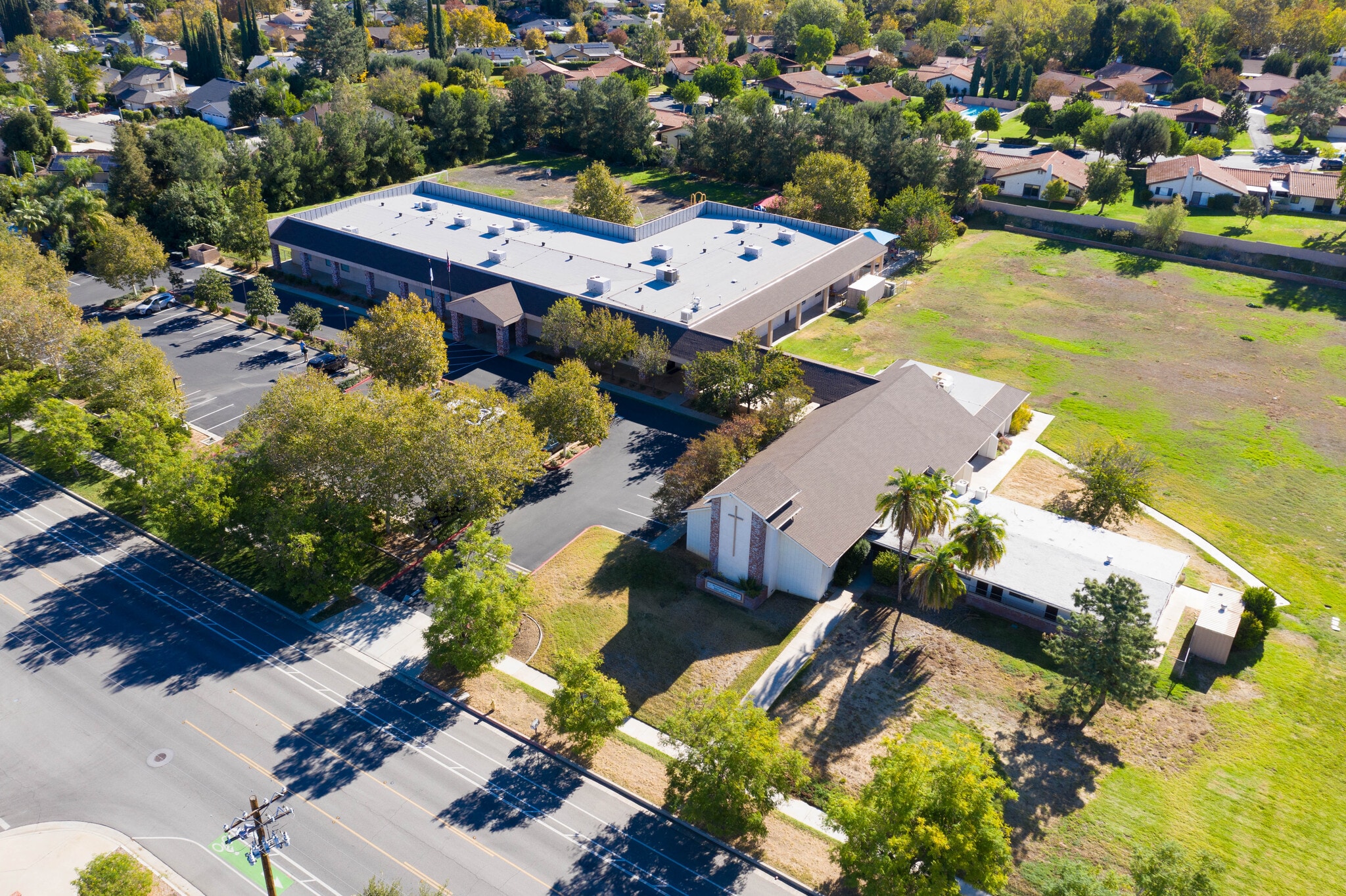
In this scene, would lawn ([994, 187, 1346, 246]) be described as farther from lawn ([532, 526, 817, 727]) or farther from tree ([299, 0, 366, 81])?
tree ([299, 0, 366, 81])

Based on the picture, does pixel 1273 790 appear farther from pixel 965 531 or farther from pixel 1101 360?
pixel 1101 360

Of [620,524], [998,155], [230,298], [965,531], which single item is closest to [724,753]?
[965,531]

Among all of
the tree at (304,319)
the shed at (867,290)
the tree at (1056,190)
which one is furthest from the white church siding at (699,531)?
the tree at (1056,190)

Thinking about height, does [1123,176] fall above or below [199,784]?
above

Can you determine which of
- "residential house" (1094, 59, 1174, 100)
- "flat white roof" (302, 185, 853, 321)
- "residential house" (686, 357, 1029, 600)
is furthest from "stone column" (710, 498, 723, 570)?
"residential house" (1094, 59, 1174, 100)

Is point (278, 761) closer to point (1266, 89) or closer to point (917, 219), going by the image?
point (917, 219)
